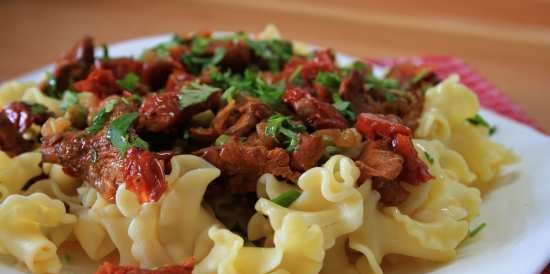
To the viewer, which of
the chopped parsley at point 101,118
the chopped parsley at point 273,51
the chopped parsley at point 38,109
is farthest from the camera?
the chopped parsley at point 273,51

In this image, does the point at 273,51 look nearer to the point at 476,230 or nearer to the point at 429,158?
the point at 429,158

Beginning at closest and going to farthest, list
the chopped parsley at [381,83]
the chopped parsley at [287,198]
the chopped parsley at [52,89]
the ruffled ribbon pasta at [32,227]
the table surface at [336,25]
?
the ruffled ribbon pasta at [32,227] < the chopped parsley at [287,198] < the chopped parsley at [381,83] < the chopped parsley at [52,89] < the table surface at [336,25]

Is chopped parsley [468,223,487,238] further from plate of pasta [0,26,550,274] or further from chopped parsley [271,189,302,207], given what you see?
chopped parsley [271,189,302,207]

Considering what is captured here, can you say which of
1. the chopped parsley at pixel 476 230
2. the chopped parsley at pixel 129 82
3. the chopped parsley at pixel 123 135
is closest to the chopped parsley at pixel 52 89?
the chopped parsley at pixel 129 82

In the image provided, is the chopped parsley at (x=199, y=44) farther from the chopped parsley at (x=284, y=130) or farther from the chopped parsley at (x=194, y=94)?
the chopped parsley at (x=284, y=130)

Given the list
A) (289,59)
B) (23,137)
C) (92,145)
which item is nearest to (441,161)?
(289,59)

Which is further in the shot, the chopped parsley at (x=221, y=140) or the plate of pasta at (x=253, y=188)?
the chopped parsley at (x=221, y=140)
